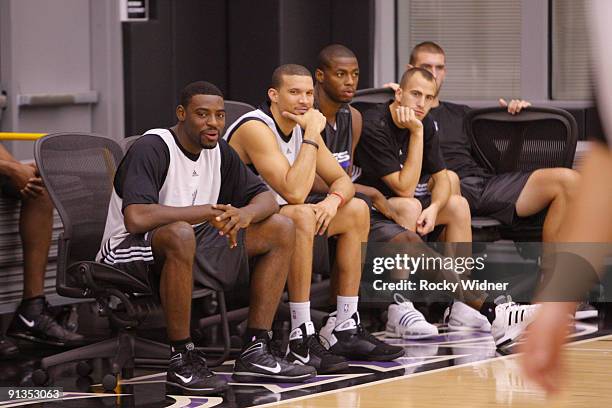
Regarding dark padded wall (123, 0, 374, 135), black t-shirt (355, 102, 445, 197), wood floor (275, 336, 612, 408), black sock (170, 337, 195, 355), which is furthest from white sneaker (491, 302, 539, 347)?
dark padded wall (123, 0, 374, 135)

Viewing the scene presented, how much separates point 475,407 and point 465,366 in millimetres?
804

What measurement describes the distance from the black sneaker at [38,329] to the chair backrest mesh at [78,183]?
1.89ft

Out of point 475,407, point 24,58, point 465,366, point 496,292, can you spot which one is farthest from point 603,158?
point 24,58

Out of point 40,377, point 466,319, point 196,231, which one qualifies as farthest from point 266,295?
point 466,319

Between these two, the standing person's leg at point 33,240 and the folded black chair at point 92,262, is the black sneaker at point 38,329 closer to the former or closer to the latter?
the standing person's leg at point 33,240

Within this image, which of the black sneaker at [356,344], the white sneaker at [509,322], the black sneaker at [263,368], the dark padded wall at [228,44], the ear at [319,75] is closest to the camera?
the black sneaker at [263,368]

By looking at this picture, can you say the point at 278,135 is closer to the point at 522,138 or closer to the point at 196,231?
the point at 196,231

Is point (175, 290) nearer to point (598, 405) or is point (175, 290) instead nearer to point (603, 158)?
point (598, 405)

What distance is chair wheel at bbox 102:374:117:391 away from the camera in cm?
483

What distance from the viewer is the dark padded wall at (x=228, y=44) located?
7.58 meters

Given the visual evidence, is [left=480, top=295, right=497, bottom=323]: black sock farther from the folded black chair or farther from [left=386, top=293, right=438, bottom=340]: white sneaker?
the folded black chair

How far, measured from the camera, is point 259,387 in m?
4.91

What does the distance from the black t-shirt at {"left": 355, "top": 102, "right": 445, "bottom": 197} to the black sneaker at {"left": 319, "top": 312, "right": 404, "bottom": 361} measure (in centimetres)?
91

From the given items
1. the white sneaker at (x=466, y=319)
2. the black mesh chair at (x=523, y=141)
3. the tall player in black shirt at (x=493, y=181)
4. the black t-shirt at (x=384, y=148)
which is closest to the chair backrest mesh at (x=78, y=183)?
the black t-shirt at (x=384, y=148)
